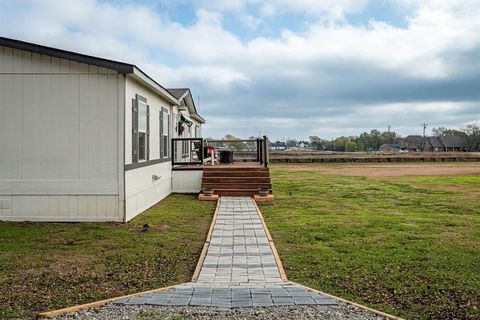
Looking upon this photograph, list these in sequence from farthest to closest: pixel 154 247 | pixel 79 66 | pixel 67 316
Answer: pixel 79 66
pixel 154 247
pixel 67 316

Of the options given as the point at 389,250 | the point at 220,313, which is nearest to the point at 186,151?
the point at 389,250

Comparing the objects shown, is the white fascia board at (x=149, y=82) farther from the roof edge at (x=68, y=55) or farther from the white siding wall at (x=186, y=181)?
the white siding wall at (x=186, y=181)

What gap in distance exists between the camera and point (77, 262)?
5566mm

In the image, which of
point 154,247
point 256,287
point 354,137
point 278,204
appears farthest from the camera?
point 354,137

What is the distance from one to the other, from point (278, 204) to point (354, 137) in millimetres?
99376

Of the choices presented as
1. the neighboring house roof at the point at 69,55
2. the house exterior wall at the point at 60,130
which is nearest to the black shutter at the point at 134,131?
the house exterior wall at the point at 60,130

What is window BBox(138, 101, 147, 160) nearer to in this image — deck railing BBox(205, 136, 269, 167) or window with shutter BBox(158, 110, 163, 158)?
window with shutter BBox(158, 110, 163, 158)

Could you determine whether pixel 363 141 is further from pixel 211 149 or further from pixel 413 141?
pixel 211 149

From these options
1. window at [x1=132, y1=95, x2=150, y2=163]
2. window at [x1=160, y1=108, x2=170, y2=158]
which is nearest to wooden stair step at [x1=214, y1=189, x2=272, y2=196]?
window at [x1=160, y1=108, x2=170, y2=158]

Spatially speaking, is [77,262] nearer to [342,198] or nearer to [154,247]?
[154,247]

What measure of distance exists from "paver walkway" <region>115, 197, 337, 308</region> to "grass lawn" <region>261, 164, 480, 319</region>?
1.04 ft

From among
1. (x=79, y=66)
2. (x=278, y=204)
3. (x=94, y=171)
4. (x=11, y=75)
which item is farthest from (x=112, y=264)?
(x=278, y=204)

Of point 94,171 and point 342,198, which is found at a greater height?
point 94,171

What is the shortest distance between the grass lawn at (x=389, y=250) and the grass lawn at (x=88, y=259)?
1548 mm
